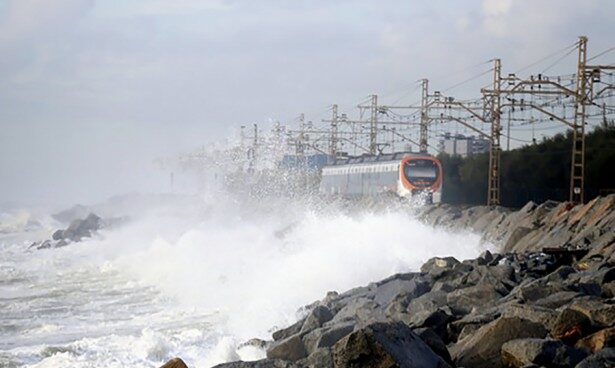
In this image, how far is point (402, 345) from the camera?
8.67 meters

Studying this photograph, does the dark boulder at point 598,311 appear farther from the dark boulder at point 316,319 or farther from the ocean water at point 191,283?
the ocean water at point 191,283

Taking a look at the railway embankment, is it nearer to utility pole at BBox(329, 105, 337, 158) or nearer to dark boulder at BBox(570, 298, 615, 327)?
dark boulder at BBox(570, 298, 615, 327)

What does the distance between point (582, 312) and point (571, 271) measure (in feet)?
16.8

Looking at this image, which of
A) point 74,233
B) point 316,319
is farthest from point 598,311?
point 74,233

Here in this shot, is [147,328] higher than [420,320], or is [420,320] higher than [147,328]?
[420,320]

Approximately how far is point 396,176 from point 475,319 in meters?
36.8

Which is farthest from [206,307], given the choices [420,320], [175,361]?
[175,361]

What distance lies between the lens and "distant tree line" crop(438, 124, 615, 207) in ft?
147

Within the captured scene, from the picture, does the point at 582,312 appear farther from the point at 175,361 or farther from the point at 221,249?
the point at 221,249

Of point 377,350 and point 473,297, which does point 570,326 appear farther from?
point 473,297

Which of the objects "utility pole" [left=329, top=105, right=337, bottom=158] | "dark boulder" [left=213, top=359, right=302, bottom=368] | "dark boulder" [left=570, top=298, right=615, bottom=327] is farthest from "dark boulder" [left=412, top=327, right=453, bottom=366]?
"utility pole" [left=329, top=105, right=337, bottom=158]

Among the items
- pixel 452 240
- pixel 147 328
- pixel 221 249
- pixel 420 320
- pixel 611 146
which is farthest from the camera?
pixel 611 146

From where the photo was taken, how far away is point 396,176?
47.8 metres

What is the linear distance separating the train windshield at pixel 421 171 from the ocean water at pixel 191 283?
224 centimetres
